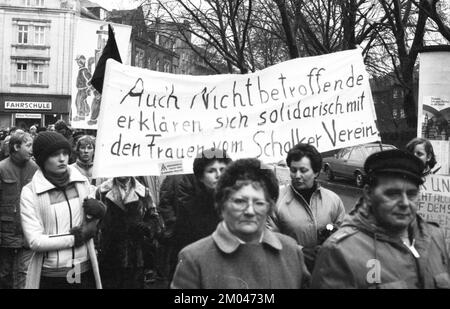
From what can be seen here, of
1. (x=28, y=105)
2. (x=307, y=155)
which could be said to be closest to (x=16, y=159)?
(x=307, y=155)

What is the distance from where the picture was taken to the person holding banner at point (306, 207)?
12.0ft

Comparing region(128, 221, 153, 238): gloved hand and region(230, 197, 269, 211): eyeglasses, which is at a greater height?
region(230, 197, 269, 211): eyeglasses

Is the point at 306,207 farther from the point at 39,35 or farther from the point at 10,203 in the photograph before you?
the point at 39,35

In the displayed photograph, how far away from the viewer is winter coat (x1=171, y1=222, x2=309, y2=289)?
2.40 meters

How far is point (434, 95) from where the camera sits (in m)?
7.40

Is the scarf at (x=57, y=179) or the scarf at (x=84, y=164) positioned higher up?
the scarf at (x=84, y=164)

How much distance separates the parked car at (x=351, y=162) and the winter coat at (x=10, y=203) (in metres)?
13.0

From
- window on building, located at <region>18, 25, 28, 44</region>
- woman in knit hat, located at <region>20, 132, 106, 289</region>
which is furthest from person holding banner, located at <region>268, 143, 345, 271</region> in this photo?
window on building, located at <region>18, 25, 28, 44</region>

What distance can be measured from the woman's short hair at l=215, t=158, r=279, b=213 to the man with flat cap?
42 centimetres

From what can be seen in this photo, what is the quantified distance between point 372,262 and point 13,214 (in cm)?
413

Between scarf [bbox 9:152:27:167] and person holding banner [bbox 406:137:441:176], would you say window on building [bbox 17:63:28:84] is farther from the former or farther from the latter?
person holding banner [bbox 406:137:441:176]

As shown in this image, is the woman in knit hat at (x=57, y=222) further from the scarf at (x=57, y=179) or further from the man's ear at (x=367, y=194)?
the man's ear at (x=367, y=194)


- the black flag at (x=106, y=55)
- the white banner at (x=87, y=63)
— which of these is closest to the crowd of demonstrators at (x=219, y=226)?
the black flag at (x=106, y=55)
